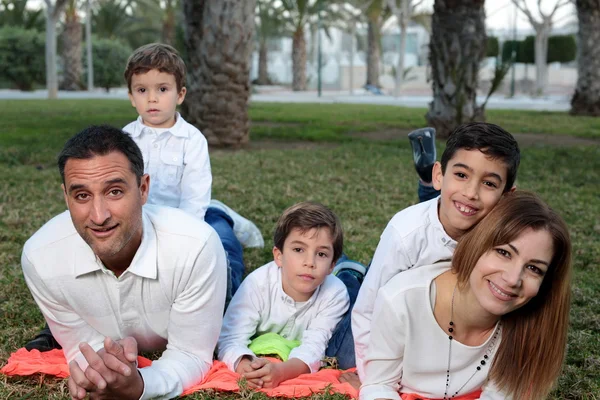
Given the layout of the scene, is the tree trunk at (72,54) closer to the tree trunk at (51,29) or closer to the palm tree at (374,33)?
the tree trunk at (51,29)

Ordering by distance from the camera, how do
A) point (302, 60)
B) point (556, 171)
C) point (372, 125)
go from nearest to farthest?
point (556, 171)
point (372, 125)
point (302, 60)

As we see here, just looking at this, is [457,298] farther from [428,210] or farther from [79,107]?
[79,107]

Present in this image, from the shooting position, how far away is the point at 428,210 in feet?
10.3

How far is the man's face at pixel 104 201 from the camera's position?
2686mm

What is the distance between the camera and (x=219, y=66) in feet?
31.0

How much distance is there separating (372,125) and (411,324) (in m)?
11.0

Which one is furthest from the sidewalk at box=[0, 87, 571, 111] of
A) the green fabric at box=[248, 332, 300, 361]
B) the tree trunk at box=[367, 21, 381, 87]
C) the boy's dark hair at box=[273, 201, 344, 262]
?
the green fabric at box=[248, 332, 300, 361]

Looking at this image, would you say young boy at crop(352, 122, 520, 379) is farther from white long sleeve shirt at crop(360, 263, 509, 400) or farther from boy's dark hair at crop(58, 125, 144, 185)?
boy's dark hair at crop(58, 125, 144, 185)

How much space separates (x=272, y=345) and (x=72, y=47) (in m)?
28.4

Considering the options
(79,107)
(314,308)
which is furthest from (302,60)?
(314,308)

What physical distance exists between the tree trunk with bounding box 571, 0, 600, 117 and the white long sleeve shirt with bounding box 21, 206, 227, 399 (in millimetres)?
15298

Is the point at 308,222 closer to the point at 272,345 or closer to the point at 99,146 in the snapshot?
the point at 272,345

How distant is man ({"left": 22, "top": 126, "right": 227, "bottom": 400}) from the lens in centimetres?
270

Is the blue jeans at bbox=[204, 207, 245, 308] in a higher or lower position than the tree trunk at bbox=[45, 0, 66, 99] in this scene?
lower
